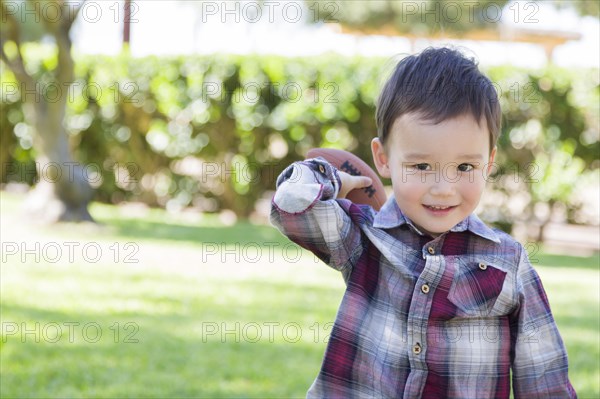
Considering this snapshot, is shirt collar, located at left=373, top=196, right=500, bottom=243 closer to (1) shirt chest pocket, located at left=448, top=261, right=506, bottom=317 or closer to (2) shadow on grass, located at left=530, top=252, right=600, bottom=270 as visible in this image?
(1) shirt chest pocket, located at left=448, top=261, right=506, bottom=317

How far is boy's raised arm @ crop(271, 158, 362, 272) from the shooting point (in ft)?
6.64

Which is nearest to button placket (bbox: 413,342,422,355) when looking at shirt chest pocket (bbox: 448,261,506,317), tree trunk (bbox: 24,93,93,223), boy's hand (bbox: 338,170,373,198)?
shirt chest pocket (bbox: 448,261,506,317)

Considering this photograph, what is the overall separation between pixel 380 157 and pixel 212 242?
5424mm

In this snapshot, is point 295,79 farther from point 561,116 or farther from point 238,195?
point 561,116

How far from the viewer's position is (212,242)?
747 centimetres

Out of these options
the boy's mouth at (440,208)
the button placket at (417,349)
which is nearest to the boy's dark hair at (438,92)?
the boy's mouth at (440,208)

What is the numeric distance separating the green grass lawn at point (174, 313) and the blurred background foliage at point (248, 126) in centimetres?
132

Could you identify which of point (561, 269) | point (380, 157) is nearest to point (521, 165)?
point (561, 269)

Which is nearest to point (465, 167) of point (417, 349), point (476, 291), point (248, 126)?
point (476, 291)

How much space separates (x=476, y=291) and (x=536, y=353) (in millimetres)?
213

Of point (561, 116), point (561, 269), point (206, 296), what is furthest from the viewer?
point (561, 116)

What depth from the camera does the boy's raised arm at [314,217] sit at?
202 cm
